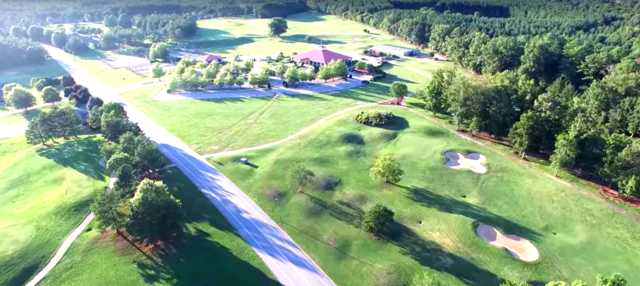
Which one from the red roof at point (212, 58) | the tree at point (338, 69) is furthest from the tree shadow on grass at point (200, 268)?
the red roof at point (212, 58)

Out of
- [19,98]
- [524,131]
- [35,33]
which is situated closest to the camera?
[524,131]

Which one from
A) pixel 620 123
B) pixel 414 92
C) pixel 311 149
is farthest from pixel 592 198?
pixel 414 92

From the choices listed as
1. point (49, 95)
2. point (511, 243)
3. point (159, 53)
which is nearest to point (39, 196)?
point (49, 95)

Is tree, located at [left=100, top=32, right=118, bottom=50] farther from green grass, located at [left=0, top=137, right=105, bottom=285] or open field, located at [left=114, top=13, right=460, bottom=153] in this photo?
A: green grass, located at [left=0, top=137, right=105, bottom=285]

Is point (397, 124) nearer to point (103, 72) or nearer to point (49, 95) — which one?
point (49, 95)

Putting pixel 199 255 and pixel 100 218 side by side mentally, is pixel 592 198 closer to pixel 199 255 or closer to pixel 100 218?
pixel 199 255

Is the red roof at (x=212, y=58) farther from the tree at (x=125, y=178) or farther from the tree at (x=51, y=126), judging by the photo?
the tree at (x=125, y=178)
